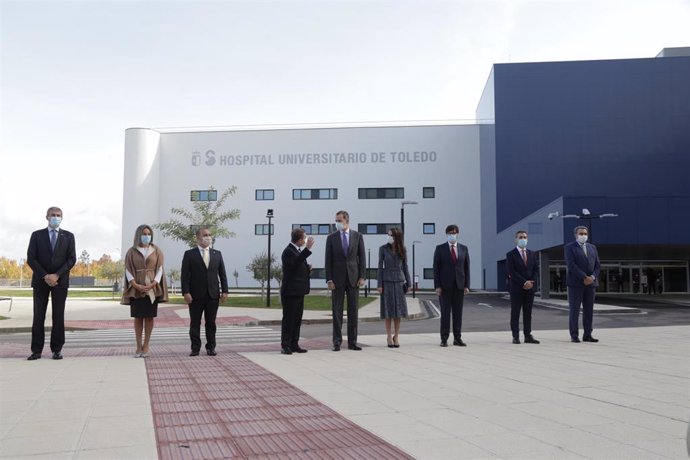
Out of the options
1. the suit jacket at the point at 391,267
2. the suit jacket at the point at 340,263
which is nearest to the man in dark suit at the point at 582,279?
the suit jacket at the point at 391,267

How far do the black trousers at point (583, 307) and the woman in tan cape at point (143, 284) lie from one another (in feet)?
22.6

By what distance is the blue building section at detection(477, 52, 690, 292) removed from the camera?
47.9 m

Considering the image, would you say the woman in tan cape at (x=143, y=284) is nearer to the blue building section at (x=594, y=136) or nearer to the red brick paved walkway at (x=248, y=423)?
the red brick paved walkway at (x=248, y=423)

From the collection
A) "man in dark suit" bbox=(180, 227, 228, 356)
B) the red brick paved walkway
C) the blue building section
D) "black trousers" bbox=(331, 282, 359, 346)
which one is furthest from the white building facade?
the red brick paved walkway

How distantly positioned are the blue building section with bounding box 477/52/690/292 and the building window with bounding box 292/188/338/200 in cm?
1570

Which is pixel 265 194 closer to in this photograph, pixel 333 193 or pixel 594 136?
pixel 333 193

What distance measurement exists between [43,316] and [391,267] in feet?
17.2

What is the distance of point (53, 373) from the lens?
23.5ft

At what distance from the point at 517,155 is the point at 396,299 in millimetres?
42480

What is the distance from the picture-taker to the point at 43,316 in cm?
851

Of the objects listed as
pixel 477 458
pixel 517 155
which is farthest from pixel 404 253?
pixel 517 155

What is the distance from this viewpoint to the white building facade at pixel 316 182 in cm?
5747

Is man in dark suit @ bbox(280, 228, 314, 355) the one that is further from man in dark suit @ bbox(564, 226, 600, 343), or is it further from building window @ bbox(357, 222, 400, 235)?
building window @ bbox(357, 222, 400, 235)

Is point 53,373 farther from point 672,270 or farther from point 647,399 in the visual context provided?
point 672,270
